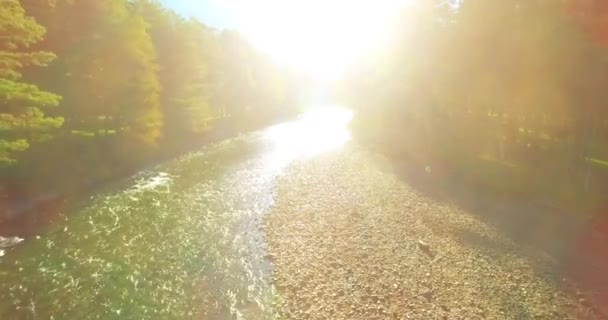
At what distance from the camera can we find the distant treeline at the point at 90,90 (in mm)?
20812

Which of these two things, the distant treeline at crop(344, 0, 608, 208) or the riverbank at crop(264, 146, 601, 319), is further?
the distant treeline at crop(344, 0, 608, 208)

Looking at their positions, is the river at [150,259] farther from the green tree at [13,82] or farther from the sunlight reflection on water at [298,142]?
the sunlight reflection on water at [298,142]

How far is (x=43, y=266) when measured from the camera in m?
17.7

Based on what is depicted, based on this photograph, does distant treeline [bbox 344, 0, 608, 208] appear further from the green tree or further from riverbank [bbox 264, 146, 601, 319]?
the green tree

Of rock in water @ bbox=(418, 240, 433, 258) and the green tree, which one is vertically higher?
Result: the green tree

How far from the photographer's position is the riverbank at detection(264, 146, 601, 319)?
50.0 feet

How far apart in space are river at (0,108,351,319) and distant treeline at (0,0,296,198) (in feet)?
17.4

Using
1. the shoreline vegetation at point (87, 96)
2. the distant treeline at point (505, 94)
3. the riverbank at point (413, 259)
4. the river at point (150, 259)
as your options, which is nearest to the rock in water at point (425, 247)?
the riverbank at point (413, 259)

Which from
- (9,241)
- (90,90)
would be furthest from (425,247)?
(90,90)

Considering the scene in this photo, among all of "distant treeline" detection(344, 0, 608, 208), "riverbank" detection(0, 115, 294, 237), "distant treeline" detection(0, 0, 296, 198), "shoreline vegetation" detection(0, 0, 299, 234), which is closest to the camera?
"distant treeline" detection(0, 0, 296, 198)

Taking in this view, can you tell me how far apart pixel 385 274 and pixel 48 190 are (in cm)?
2433

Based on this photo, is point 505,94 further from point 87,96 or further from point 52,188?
point 87,96

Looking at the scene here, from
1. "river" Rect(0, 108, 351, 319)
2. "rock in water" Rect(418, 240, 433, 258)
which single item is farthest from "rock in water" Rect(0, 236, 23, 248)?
"rock in water" Rect(418, 240, 433, 258)

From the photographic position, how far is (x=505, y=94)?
118 feet
